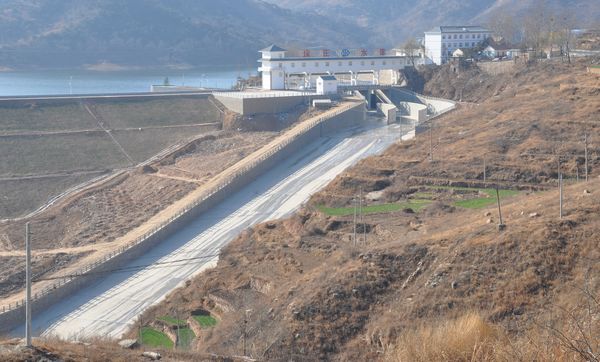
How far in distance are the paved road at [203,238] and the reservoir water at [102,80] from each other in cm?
2757

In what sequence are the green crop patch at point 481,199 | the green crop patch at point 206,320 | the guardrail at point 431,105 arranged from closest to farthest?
the green crop patch at point 206,320 < the green crop patch at point 481,199 < the guardrail at point 431,105

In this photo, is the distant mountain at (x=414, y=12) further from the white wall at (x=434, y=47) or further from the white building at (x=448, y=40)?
the white wall at (x=434, y=47)

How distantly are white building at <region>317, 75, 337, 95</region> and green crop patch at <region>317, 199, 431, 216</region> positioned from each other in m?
21.0

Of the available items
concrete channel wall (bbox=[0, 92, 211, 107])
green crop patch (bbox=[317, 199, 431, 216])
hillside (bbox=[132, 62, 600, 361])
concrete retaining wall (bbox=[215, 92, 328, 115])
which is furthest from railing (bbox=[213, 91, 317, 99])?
green crop patch (bbox=[317, 199, 431, 216])

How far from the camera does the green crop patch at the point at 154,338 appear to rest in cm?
1700

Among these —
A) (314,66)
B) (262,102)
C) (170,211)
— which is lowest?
(170,211)

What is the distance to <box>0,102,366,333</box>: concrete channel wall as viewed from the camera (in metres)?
21.0

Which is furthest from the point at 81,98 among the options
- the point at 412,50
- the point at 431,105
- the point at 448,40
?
the point at 448,40

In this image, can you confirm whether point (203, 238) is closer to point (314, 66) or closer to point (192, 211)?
point (192, 211)

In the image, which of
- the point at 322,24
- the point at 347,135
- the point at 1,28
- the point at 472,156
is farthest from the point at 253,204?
the point at 322,24

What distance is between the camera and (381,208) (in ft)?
77.2

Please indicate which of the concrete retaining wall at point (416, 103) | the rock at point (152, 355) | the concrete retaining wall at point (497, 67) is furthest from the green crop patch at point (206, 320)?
the concrete retaining wall at point (497, 67)

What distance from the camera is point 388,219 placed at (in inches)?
870

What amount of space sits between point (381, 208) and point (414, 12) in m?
126
